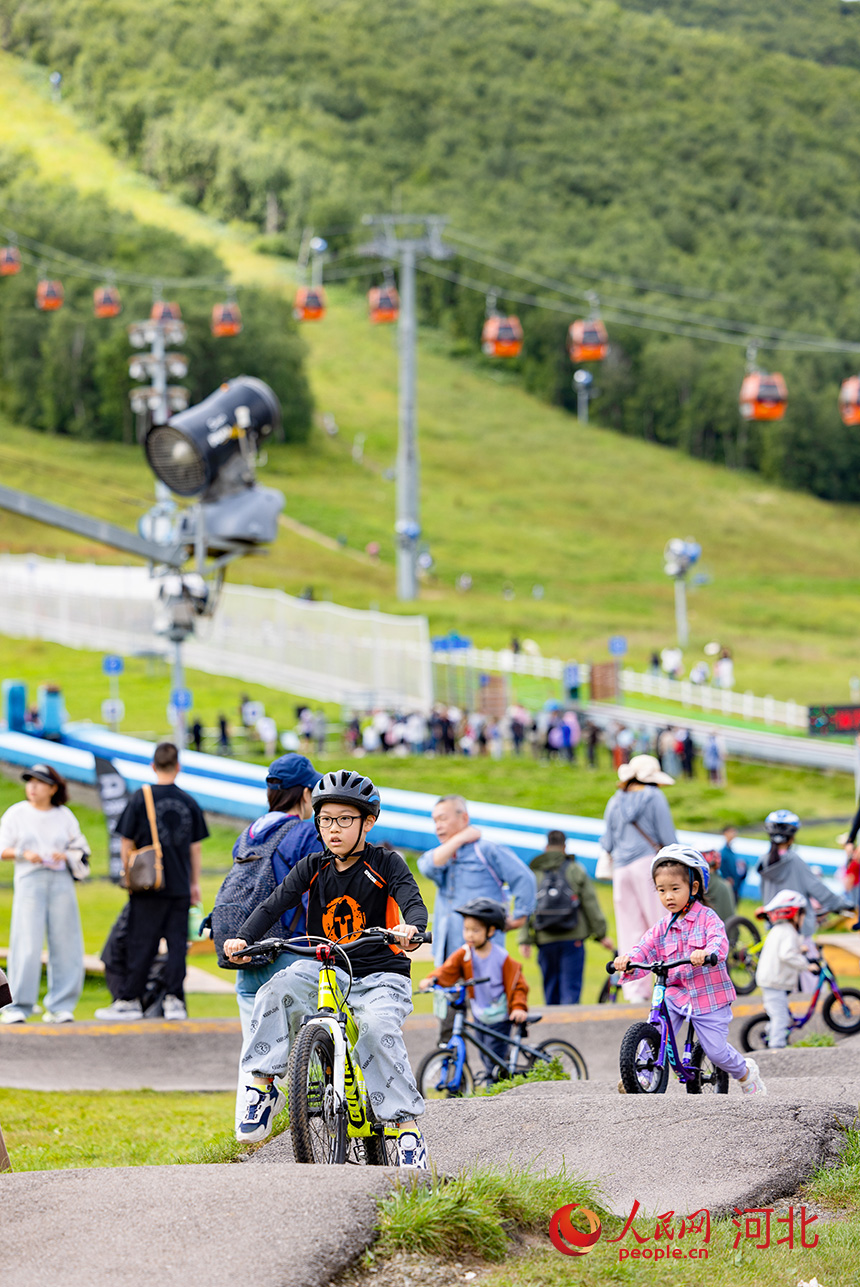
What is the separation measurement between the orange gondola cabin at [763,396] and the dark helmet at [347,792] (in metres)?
32.2

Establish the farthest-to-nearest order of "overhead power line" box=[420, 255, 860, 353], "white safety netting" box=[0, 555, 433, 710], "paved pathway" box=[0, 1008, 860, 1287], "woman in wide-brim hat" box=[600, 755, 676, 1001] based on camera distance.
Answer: "overhead power line" box=[420, 255, 860, 353] → "white safety netting" box=[0, 555, 433, 710] → "woman in wide-brim hat" box=[600, 755, 676, 1001] → "paved pathway" box=[0, 1008, 860, 1287]

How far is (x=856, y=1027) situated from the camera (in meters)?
10.6

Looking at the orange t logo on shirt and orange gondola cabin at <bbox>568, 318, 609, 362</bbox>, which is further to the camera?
orange gondola cabin at <bbox>568, 318, 609, 362</bbox>

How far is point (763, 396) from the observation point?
37000mm

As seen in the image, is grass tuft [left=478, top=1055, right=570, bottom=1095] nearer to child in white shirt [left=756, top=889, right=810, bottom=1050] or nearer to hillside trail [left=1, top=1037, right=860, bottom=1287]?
hillside trail [left=1, top=1037, right=860, bottom=1287]

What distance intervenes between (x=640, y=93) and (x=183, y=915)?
7490 inches

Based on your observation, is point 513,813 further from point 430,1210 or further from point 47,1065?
point 430,1210

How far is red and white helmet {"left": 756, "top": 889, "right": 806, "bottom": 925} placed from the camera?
9.77 meters

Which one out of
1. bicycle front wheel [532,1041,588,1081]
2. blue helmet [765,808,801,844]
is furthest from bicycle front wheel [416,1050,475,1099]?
blue helmet [765,808,801,844]

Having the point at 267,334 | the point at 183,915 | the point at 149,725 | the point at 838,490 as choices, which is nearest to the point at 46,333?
the point at 267,334

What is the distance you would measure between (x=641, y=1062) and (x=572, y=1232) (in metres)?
2.20

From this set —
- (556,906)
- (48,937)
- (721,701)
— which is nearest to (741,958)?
(556,906)

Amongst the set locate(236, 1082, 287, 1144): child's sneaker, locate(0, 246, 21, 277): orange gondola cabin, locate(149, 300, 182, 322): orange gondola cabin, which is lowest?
locate(236, 1082, 287, 1144): child's sneaker

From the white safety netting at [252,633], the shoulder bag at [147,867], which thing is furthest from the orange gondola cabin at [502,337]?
the shoulder bag at [147,867]
